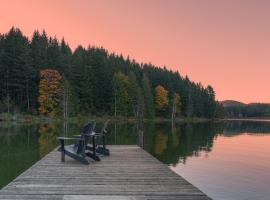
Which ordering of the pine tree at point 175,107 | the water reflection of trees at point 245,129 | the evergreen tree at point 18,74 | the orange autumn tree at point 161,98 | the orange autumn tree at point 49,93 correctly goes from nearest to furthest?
the water reflection of trees at point 245,129, the orange autumn tree at point 49,93, the evergreen tree at point 18,74, the pine tree at point 175,107, the orange autumn tree at point 161,98

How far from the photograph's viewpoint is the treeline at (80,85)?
239ft

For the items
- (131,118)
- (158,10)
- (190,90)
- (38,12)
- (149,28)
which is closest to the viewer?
(38,12)

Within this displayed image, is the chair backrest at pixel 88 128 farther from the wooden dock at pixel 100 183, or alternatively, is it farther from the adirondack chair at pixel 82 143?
the wooden dock at pixel 100 183

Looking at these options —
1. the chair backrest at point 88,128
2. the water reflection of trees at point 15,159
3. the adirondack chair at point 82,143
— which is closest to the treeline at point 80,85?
the water reflection of trees at point 15,159

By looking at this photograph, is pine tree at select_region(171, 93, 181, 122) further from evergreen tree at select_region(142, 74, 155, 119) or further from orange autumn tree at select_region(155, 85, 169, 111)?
evergreen tree at select_region(142, 74, 155, 119)

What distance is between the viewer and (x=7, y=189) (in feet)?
27.9

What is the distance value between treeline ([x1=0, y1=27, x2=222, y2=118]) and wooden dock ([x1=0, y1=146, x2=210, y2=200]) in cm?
5390

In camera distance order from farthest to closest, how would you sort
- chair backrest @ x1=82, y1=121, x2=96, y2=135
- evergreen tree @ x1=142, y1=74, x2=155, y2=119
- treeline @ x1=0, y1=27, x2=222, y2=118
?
1. evergreen tree @ x1=142, y1=74, x2=155, y2=119
2. treeline @ x1=0, y1=27, x2=222, y2=118
3. chair backrest @ x1=82, y1=121, x2=96, y2=135

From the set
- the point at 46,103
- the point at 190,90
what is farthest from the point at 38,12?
the point at 190,90

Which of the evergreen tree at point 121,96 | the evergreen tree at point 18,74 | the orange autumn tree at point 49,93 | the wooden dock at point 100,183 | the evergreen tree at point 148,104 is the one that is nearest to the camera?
the wooden dock at point 100,183

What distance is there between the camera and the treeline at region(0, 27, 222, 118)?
239 feet

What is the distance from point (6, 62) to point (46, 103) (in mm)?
13348

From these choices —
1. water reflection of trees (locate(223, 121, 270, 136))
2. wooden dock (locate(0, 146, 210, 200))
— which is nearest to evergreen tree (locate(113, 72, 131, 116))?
water reflection of trees (locate(223, 121, 270, 136))

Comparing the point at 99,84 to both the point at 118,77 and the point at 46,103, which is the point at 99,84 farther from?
the point at 46,103
